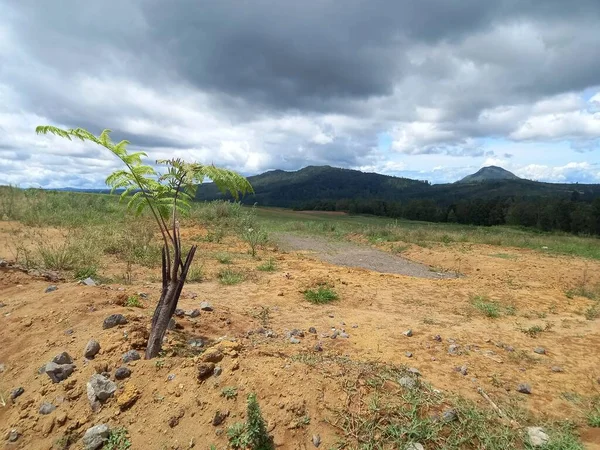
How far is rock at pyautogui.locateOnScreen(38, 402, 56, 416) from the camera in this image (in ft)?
9.58

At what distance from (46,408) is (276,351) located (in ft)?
6.59

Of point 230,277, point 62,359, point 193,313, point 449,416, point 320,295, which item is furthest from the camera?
point 230,277

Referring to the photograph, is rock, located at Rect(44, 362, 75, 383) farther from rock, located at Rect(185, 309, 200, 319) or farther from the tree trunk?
rock, located at Rect(185, 309, 200, 319)

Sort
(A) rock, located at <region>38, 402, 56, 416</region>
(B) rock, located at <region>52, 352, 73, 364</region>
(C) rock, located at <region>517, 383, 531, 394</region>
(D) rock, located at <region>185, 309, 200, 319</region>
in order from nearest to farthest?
(A) rock, located at <region>38, 402, 56, 416</region> → (B) rock, located at <region>52, 352, 73, 364</region> → (C) rock, located at <region>517, 383, 531, 394</region> → (D) rock, located at <region>185, 309, 200, 319</region>

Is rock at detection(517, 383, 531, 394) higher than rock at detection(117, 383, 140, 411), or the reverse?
rock at detection(117, 383, 140, 411)

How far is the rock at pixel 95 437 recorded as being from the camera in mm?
2625

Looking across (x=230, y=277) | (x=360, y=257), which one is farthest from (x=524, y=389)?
(x=360, y=257)

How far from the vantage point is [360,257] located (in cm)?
1356

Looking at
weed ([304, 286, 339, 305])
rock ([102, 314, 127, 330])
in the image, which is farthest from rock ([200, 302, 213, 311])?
weed ([304, 286, 339, 305])

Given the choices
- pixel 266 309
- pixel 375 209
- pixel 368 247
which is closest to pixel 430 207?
pixel 375 209

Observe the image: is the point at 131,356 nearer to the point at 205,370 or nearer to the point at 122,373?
the point at 122,373

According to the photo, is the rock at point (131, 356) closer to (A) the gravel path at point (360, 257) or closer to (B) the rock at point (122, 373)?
(B) the rock at point (122, 373)

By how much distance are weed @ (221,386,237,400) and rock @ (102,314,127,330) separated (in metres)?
1.70

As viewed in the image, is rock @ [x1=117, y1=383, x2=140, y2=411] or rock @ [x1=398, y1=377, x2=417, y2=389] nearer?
rock @ [x1=117, y1=383, x2=140, y2=411]
